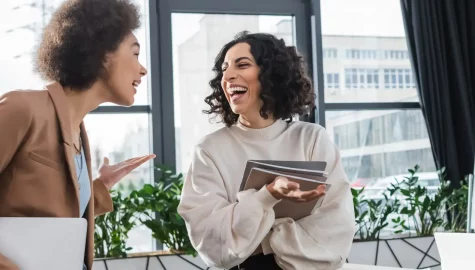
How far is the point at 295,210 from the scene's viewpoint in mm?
1885

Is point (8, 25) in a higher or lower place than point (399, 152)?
higher

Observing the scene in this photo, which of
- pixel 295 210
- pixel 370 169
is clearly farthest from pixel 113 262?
pixel 370 169

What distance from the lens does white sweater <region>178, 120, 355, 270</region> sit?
1.80 meters

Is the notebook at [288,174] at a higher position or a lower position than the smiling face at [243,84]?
lower

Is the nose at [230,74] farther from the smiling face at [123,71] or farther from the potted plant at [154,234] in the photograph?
the potted plant at [154,234]

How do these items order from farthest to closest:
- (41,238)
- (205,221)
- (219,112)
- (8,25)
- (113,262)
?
(8,25) → (113,262) → (219,112) → (205,221) → (41,238)

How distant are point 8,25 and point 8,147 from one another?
2767 millimetres

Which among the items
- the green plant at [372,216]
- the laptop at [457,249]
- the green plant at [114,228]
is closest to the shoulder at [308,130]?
the laptop at [457,249]

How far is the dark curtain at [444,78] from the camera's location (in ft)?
13.5

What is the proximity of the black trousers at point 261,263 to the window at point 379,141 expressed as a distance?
7.83ft

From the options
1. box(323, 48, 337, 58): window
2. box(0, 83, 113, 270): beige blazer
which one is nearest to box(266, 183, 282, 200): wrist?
box(0, 83, 113, 270): beige blazer

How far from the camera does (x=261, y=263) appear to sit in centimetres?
189

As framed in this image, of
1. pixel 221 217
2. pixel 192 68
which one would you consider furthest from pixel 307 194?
pixel 192 68

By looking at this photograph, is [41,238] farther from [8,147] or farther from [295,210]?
[295,210]
